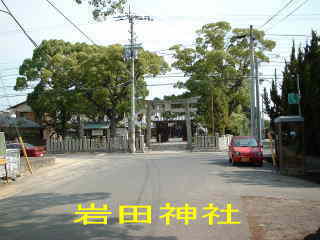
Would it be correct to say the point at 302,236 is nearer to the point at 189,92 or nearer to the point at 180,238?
the point at 180,238

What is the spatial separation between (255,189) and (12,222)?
6685 mm

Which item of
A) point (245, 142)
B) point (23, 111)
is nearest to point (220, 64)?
point (245, 142)

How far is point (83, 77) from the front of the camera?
3522cm

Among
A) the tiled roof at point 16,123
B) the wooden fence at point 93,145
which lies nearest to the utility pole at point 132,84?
the wooden fence at point 93,145

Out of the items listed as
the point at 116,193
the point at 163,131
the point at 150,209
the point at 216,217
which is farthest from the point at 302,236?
the point at 163,131

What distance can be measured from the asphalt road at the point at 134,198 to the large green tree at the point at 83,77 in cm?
1952

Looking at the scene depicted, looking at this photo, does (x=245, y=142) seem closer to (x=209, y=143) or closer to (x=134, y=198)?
(x=134, y=198)

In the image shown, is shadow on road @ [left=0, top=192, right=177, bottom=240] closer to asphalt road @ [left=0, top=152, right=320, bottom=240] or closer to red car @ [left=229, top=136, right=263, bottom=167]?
asphalt road @ [left=0, top=152, right=320, bottom=240]

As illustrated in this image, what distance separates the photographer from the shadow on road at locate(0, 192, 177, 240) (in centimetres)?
632

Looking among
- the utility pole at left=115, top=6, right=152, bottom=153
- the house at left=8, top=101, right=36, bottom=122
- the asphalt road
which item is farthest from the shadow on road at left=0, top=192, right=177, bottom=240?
the house at left=8, top=101, right=36, bottom=122

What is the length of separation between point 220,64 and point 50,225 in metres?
33.4

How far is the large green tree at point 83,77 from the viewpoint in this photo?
34625 millimetres

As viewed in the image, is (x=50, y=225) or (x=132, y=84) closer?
(x=50, y=225)

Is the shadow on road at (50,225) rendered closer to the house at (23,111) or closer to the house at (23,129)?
the house at (23,129)
